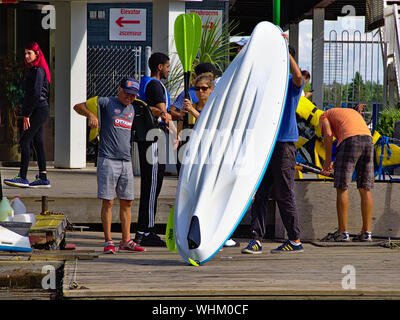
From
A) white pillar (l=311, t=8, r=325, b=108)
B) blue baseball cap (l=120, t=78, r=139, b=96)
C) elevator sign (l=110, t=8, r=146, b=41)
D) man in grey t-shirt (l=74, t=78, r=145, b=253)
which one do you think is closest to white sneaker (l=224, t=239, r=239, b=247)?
man in grey t-shirt (l=74, t=78, r=145, b=253)

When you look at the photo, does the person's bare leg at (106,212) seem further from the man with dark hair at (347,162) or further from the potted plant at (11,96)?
the potted plant at (11,96)

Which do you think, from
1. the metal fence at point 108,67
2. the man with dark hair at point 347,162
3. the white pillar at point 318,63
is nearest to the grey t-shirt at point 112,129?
the man with dark hair at point 347,162

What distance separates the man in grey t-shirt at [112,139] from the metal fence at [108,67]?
23.3 feet

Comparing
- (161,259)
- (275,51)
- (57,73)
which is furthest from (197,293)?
(57,73)

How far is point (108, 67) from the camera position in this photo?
13.6 m

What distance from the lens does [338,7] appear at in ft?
57.6

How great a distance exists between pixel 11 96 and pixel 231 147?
7.52m

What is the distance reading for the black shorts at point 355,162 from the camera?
7555 millimetres

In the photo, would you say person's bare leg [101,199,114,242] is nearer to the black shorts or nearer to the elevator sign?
the black shorts

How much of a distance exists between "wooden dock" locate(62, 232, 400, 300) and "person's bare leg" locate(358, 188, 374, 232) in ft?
1.78

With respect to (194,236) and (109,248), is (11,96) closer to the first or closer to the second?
(109,248)

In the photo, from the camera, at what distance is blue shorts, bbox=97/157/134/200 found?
6.44 meters
